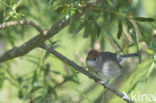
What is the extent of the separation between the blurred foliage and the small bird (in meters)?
0.09

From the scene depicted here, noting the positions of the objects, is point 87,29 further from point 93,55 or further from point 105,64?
point 105,64

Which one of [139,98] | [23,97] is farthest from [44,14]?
[139,98]

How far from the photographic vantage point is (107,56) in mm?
2693

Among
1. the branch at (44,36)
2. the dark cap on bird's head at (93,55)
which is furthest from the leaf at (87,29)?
the dark cap on bird's head at (93,55)

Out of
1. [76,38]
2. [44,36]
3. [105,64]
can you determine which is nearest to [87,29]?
[44,36]

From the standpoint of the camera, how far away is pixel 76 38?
7.83ft

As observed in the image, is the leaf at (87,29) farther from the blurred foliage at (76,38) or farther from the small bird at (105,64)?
the small bird at (105,64)

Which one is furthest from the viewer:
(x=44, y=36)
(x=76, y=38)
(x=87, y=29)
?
(x=76, y=38)

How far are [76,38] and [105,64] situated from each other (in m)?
0.44

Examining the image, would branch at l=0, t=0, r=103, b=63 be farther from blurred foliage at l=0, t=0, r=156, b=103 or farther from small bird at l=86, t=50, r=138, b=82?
small bird at l=86, t=50, r=138, b=82

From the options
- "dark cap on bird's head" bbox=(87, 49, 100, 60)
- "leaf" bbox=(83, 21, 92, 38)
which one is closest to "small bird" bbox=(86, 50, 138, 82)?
"dark cap on bird's head" bbox=(87, 49, 100, 60)

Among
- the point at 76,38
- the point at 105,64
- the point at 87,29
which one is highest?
the point at 87,29

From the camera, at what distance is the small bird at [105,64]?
2488mm

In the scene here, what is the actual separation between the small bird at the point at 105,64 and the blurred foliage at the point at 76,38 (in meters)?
0.09
